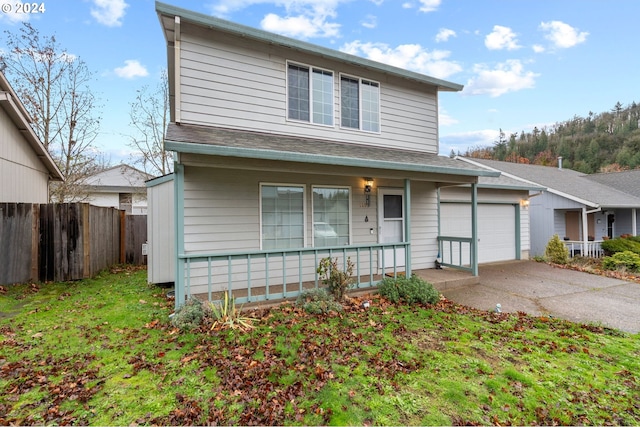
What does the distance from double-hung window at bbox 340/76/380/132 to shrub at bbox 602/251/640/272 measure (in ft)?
34.2

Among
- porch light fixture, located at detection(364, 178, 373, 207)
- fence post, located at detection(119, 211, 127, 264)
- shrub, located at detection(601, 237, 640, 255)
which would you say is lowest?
shrub, located at detection(601, 237, 640, 255)

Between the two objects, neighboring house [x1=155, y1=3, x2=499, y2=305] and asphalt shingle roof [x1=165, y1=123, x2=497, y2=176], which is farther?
neighboring house [x1=155, y1=3, x2=499, y2=305]

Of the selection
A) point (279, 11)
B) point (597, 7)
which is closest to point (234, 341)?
point (279, 11)

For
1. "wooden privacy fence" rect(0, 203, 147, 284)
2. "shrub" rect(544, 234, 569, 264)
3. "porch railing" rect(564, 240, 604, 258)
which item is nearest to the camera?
"wooden privacy fence" rect(0, 203, 147, 284)

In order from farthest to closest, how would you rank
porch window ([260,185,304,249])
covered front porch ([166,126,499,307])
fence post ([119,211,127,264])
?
fence post ([119,211,127,264]), porch window ([260,185,304,249]), covered front porch ([166,126,499,307])

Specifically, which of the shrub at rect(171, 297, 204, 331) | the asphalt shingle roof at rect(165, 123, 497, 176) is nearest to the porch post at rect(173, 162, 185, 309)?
the shrub at rect(171, 297, 204, 331)

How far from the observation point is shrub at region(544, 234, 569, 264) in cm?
1091

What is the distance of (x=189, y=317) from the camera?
444cm

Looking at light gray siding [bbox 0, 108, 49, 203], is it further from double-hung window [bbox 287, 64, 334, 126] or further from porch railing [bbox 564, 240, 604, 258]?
porch railing [bbox 564, 240, 604, 258]

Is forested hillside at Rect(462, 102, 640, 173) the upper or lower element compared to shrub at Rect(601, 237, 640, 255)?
upper

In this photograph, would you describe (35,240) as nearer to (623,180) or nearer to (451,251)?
(451,251)

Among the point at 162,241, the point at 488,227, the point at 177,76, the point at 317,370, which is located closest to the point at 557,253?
the point at 488,227

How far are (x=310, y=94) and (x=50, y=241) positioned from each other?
289 inches

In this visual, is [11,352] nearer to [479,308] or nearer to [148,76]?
[479,308]
